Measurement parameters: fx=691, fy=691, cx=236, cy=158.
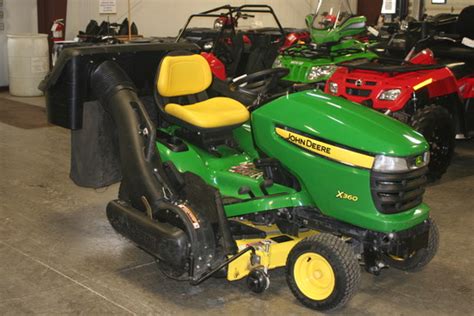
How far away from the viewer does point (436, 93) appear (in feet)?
18.5

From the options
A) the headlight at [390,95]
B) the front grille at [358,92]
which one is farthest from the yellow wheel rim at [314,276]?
the front grille at [358,92]

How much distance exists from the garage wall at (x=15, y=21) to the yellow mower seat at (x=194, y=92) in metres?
6.97

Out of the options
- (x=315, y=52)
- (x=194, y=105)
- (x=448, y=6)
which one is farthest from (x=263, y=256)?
(x=448, y=6)

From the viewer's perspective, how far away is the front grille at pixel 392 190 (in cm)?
321

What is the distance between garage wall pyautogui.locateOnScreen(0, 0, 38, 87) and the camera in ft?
33.5

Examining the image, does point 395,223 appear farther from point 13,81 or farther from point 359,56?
point 13,81

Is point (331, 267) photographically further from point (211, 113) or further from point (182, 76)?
point (182, 76)

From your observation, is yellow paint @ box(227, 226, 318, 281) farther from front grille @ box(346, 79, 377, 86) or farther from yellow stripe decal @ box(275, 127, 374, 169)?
front grille @ box(346, 79, 377, 86)

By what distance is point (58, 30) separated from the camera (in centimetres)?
1038

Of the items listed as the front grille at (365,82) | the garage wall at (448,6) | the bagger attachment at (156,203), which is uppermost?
the garage wall at (448,6)

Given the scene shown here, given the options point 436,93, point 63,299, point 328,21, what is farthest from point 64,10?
point 63,299

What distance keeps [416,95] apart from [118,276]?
291 centimetres

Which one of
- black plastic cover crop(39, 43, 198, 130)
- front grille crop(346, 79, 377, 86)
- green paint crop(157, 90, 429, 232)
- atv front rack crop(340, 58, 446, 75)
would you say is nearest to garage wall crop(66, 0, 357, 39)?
atv front rack crop(340, 58, 446, 75)

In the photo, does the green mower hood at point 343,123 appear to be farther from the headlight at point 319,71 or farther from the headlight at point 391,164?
the headlight at point 319,71
